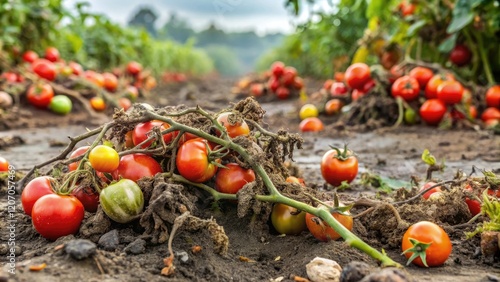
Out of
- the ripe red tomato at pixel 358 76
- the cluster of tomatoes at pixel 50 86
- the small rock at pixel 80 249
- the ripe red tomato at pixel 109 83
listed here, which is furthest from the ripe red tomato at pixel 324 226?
the ripe red tomato at pixel 109 83

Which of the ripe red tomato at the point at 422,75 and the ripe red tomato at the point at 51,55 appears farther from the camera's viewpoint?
the ripe red tomato at the point at 51,55

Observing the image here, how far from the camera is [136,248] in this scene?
7.61ft

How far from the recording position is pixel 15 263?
222cm

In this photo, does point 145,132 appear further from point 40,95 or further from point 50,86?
point 50,86

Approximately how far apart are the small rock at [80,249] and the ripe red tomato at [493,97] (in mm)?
5865

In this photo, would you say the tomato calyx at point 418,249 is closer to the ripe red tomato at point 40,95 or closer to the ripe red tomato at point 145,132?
the ripe red tomato at point 145,132

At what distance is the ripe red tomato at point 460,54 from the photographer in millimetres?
7699

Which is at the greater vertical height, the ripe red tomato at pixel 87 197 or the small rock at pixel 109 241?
the ripe red tomato at pixel 87 197

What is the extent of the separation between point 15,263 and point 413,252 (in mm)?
1642

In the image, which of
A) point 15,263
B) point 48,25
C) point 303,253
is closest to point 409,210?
point 303,253

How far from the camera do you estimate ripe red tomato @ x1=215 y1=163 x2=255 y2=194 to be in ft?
8.82

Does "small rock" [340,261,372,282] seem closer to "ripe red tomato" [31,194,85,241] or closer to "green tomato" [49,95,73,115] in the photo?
"ripe red tomato" [31,194,85,241]

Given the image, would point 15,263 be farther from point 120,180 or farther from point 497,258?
point 497,258

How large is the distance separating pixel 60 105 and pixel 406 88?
4670mm
